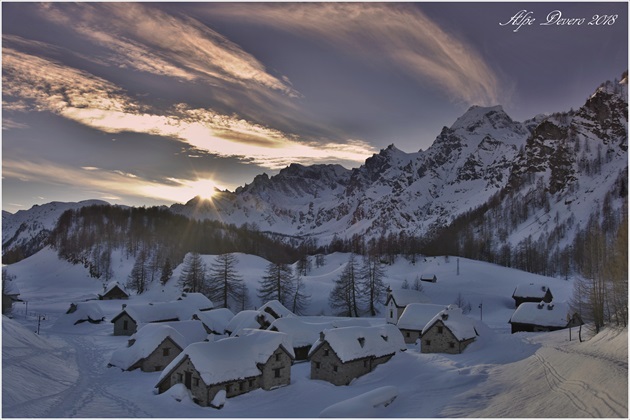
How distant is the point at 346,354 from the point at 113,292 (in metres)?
80.8

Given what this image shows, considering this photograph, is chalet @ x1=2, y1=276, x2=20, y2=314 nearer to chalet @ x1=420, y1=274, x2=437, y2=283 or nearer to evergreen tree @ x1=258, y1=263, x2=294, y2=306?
evergreen tree @ x1=258, y1=263, x2=294, y2=306

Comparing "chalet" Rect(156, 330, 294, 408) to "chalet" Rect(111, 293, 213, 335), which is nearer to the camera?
"chalet" Rect(156, 330, 294, 408)

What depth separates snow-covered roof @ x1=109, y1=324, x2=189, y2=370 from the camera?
48312mm

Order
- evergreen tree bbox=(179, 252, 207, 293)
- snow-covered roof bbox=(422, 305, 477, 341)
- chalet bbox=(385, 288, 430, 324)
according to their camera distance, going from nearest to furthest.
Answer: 1. snow-covered roof bbox=(422, 305, 477, 341)
2. chalet bbox=(385, 288, 430, 324)
3. evergreen tree bbox=(179, 252, 207, 293)

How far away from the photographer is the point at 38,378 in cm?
3975

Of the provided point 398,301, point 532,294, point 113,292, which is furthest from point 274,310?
point 113,292

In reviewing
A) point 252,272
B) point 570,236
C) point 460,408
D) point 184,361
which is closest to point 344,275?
point 252,272

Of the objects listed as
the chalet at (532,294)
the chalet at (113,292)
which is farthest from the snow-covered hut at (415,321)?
the chalet at (113,292)

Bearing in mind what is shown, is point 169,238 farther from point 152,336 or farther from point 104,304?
point 152,336

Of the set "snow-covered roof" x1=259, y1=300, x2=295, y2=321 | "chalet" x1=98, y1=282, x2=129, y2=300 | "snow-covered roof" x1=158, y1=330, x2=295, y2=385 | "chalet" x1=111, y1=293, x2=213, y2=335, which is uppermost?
"snow-covered roof" x1=158, y1=330, x2=295, y2=385

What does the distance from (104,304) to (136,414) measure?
72.3 meters

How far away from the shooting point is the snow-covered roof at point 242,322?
6069 cm

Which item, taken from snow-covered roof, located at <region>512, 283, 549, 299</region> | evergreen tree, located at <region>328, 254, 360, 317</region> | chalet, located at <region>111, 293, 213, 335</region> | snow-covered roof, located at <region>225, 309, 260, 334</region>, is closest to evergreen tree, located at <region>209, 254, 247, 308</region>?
chalet, located at <region>111, 293, 213, 335</region>

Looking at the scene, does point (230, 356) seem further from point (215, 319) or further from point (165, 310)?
point (165, 310)
